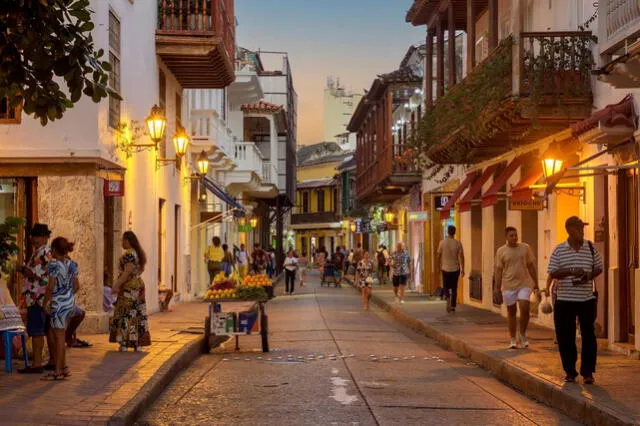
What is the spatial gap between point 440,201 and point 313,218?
77639 millimetres

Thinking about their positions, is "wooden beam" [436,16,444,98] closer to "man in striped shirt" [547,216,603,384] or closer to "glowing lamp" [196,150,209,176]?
"glowing lamp" [196,150,209,176]

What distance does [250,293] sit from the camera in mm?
17422

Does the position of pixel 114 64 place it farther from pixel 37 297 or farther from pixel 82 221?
pixel 37 297

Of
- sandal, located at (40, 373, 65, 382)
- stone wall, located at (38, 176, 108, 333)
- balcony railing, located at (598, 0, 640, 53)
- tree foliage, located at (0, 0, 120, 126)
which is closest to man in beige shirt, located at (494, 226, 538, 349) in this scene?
balcony railing, located at (598, 0, 640, 53)

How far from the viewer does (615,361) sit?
581 inches

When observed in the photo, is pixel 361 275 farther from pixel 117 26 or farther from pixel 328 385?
pixel 328 385

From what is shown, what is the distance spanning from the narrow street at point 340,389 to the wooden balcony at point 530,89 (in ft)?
13.0

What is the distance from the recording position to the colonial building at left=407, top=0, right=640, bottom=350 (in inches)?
611

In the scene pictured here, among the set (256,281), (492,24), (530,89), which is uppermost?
(492,24)

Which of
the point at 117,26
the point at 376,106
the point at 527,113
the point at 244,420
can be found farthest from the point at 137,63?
the point at 376,106

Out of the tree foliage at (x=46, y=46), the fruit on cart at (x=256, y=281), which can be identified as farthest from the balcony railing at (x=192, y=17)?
the tree foliage at (x=46, y=46)

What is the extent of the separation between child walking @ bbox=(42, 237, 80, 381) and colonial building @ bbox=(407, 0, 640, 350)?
638cm

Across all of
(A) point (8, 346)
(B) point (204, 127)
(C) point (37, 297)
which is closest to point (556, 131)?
(C) point (37, 297)

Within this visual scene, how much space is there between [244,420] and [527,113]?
30.1 ft
